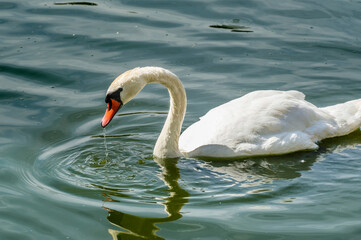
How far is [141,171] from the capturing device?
8711 millimetres

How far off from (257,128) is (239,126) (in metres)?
0.24

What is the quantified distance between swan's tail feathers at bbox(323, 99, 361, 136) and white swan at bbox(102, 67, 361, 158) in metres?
0.32

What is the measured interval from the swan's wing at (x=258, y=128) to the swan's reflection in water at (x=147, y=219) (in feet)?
2.83

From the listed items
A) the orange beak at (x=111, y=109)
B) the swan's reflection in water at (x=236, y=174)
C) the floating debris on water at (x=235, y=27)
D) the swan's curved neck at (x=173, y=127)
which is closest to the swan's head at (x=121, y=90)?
the orange beak at (x=111, y=109)

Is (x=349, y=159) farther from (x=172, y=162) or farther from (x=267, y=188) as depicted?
(x=172, y=162)

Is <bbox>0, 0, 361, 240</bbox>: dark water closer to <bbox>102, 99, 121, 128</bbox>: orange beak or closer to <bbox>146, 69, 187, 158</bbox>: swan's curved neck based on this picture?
<bbox>146, 69, 187, 158</bbox>: swan's curved neck

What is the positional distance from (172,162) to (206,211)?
65.2 inches

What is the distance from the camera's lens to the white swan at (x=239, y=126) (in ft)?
29.2

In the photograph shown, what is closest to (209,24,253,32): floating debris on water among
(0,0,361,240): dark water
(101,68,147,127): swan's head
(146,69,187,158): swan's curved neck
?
(0,0,361,240): dark water

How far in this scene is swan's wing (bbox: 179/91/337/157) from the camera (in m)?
8.95

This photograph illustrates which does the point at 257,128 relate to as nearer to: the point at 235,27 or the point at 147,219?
the point at 147,219

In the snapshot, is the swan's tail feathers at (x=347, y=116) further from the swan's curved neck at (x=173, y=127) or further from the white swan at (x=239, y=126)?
Result: the swan's curved neck at (x=173, y=127)

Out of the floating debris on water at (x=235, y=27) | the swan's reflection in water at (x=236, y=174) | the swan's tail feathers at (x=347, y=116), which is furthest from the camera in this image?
the floating debris on water at (x=235, y=27)

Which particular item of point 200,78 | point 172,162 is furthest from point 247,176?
point 200,78
